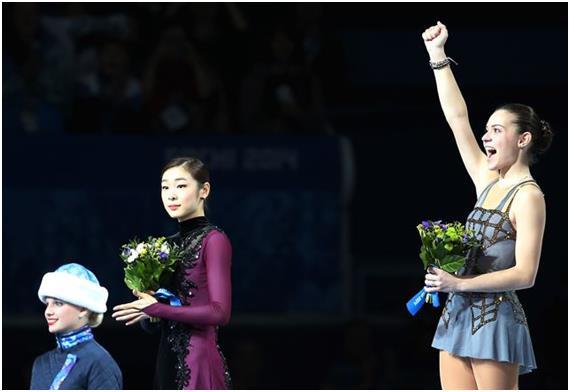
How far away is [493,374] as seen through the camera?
4863mm

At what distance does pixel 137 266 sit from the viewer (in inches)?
200

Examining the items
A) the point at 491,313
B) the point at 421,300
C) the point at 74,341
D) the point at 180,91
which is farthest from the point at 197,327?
the point at 180,91

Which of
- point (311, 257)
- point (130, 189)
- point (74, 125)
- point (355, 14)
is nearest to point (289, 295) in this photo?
point (311, 257)

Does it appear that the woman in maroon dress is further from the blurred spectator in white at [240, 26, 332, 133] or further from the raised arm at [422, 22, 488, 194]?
the blurred spectator in white at [240, 26, 332, 133]

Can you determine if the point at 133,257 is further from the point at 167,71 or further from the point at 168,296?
the point at 167,71

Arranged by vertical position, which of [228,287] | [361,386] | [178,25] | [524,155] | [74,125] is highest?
[178,25]

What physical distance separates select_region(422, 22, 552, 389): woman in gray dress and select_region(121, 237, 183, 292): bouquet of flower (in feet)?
3.21

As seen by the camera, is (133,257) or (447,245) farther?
(133,257)

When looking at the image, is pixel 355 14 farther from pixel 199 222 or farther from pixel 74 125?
pixel 199 222

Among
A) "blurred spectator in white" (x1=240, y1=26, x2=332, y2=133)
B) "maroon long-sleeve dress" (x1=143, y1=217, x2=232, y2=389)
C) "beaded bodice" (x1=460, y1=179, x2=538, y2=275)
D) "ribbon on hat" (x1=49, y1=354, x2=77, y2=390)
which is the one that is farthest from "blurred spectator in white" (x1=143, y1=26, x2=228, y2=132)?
"beaded bodice" (x1=460, y1=179, x2=538, y2=275)

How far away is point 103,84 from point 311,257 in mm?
2042

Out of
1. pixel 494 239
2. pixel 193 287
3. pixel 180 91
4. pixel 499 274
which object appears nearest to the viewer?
pixel 499 274

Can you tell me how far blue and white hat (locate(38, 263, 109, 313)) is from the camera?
5195mm

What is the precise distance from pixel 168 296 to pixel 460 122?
1.29 m
